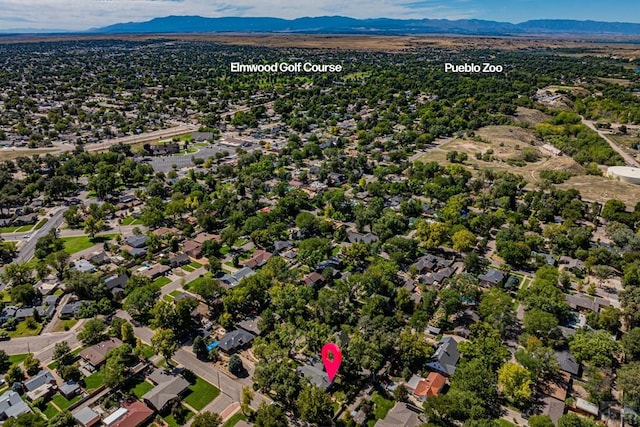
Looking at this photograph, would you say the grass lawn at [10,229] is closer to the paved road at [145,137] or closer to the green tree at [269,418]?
the paved road at [145,137]

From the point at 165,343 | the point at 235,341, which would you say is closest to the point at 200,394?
the point at 165,343

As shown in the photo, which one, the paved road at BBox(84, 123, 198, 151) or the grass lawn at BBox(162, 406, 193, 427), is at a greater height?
the paved road at BBox(84, 123, 198, 151)

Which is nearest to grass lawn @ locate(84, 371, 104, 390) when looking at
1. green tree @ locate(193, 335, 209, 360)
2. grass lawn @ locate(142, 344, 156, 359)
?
grass lawn @ locate(142, 344, 156, 359)

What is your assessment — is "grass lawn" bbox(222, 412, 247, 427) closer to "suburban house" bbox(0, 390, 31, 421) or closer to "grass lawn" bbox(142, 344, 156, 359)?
"grass lawn" bbox(142, 344, 156, 359)

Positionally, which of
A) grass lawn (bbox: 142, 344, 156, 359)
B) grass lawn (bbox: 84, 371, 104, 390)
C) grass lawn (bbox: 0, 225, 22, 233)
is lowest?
grass lawn (bbox: 84, 371, 104, 390)

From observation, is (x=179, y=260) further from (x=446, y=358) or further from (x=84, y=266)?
(x=446, y=358)

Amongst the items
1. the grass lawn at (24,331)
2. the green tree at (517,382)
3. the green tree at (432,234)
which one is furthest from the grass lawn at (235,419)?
the green tree at (432,234)
